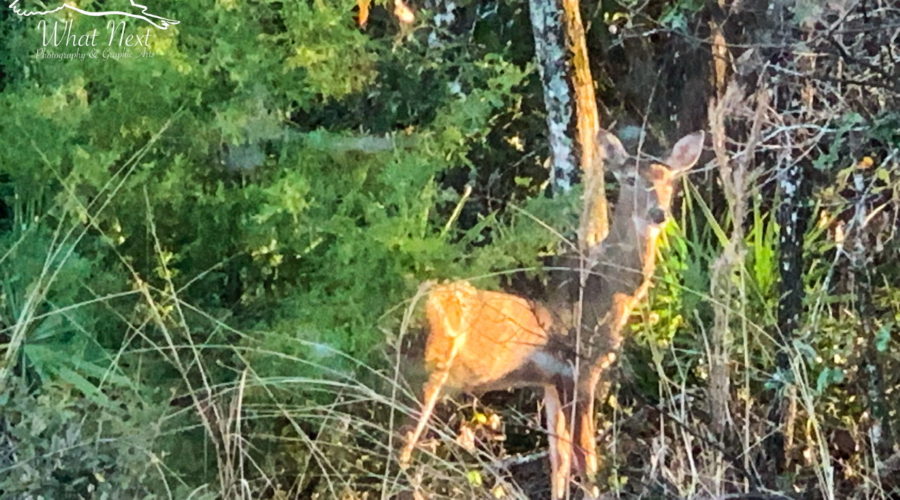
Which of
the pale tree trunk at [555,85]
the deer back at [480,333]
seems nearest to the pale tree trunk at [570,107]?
the pale tree trunk at [555,85]

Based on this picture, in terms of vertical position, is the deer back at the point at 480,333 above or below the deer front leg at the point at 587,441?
above

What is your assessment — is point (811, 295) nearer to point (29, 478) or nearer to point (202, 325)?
point (202, 325)

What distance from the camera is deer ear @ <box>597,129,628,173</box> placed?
54.5 inches

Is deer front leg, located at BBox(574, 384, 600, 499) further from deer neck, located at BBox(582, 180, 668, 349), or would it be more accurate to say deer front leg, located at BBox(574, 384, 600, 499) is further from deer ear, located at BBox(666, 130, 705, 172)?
deer ear, located at BBox(666, 130, 705, 172)

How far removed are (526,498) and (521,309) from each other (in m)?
0.22

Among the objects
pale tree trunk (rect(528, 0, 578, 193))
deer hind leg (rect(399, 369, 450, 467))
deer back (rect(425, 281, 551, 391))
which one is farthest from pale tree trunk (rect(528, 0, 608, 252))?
deer hind leg (rect(399, 369, 450, 467))

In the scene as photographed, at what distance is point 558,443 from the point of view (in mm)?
1383

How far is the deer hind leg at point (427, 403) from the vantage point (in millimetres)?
1385

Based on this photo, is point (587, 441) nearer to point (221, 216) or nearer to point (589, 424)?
point (589, 424)

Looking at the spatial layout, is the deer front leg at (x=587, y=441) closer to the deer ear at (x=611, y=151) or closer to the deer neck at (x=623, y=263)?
the deer neck at (x=623, y=263)

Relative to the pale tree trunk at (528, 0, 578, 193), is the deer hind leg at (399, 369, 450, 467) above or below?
below

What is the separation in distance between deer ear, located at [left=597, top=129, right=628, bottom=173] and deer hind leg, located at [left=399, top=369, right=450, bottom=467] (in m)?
0.31

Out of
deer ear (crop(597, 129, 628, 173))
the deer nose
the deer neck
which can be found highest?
deer ear (crop(597, 129, 628, 173))

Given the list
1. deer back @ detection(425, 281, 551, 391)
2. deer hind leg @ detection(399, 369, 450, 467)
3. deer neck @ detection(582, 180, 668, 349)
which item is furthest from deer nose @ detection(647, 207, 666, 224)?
deer hind leg @ detection(399, 369, 450, 467)
